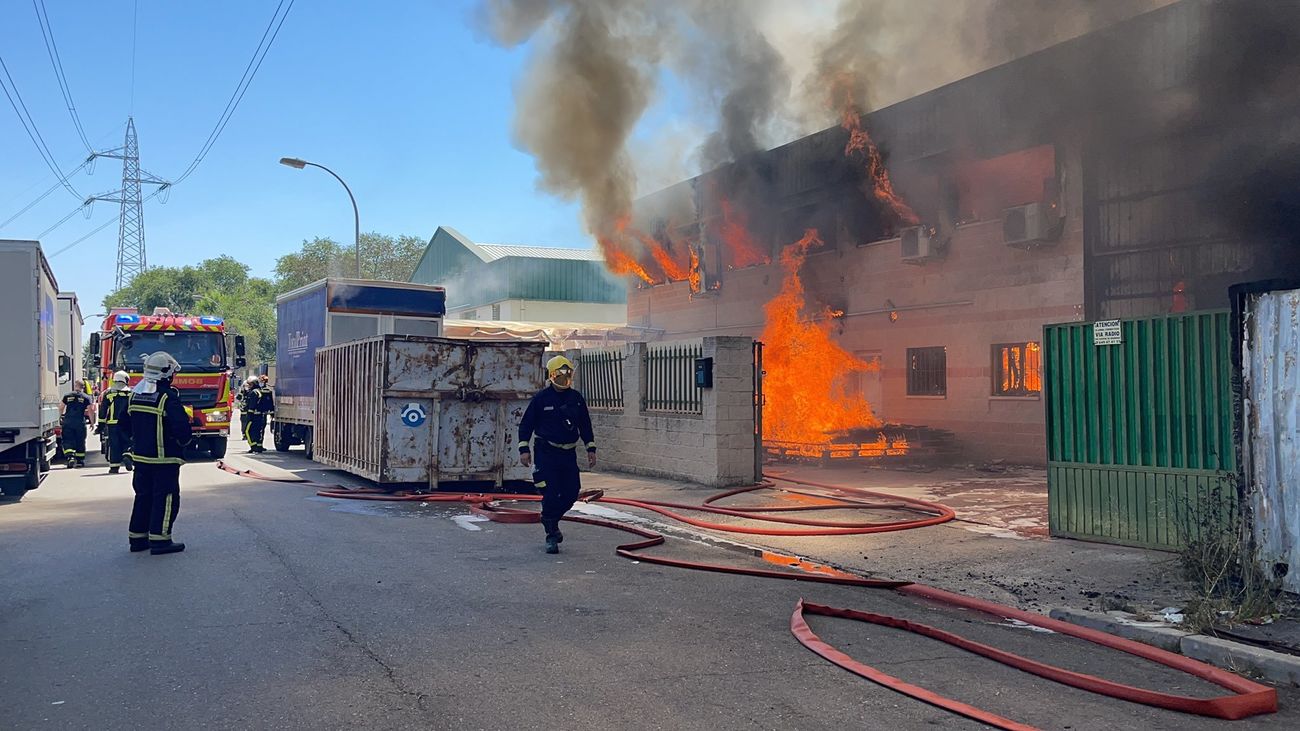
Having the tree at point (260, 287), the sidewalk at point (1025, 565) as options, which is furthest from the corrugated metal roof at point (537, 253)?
the sidewalk at point (1025, 565)

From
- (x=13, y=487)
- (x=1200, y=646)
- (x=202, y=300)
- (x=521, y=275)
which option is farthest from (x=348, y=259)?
(x=1200, y=646)

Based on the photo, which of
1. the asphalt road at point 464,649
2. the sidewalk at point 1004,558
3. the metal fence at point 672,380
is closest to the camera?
the asphalt road at point 464,649

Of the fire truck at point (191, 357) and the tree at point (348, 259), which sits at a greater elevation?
the tree at point (348, 259)

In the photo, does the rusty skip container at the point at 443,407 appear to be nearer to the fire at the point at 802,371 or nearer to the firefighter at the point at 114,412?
the firefighter at the point at 114,412

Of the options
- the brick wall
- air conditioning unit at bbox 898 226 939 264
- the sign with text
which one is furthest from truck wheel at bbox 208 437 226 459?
the sign with text

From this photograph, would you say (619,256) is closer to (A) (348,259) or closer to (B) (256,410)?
(B) (256,410)

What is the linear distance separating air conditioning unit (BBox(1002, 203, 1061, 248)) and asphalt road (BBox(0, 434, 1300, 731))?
10279 mm

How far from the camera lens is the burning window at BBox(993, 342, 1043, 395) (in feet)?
51.9

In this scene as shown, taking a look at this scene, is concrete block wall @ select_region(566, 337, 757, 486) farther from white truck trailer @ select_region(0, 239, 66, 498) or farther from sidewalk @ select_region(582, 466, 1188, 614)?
white truck trailer @ select_region(0, 239, 66, 498)

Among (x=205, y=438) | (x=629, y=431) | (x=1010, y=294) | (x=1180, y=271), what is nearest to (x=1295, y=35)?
(x=1180, y=271)

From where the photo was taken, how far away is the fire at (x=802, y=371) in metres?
17.5

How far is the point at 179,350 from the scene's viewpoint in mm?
17484

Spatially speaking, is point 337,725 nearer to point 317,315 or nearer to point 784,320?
point 317,315

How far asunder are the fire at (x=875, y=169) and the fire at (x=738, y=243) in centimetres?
430
